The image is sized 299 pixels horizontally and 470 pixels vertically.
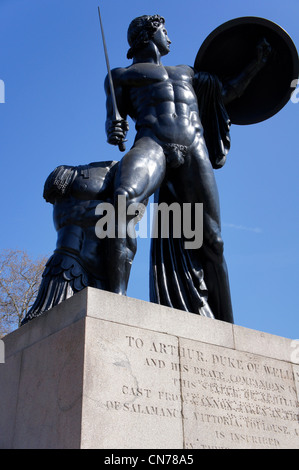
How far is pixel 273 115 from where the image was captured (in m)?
9.34

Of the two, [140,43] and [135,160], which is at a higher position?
[140,43]

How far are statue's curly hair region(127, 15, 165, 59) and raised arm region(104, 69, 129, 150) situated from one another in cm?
57

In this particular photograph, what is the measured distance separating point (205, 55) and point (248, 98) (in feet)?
3.39

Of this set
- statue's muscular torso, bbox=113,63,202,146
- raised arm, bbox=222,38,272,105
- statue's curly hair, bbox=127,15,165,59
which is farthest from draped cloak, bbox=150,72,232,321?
statue's curly hair, bbox=127,15,165,59

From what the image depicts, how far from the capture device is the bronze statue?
21.3 ft

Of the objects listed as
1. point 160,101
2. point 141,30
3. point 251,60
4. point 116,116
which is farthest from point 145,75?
point 251,60

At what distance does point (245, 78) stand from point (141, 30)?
1715 mm

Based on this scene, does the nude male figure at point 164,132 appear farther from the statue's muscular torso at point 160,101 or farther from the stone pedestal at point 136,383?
the stone pedestal at point 136,383

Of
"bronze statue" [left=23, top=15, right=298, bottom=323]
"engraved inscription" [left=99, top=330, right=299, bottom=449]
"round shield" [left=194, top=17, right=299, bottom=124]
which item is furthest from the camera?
"round shield" [left=194, top=17, right=299, bottom=124]

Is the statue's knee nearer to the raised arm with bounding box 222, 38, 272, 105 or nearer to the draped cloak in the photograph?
the draped cloak

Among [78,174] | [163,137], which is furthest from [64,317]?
[163,137]

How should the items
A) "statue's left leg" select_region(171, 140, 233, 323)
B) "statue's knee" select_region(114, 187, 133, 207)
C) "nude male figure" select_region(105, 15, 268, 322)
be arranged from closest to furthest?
"statue's knee" select_region(114, 187, 133, 207) < "nude male figure" select_region(105, 15, 268, 322) < "statue's left leg" select_region(171, 140, 233, 323)

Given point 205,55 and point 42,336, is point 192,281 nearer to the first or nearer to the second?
point 42,336

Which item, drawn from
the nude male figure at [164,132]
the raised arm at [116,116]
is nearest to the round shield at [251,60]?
the nude male figure at [164,132]
